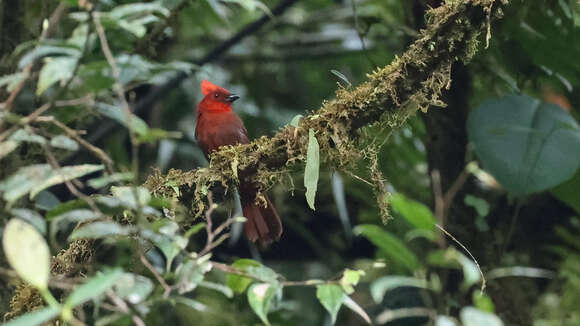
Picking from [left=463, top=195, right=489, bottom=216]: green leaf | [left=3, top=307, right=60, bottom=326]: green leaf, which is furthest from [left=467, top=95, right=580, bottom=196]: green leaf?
[left=3, top=307, right=60, bottom=326]: green leaf

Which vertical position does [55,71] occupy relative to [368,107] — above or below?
above

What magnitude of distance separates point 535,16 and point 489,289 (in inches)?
40.8

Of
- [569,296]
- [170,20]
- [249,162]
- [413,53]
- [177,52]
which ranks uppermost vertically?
[413,53]

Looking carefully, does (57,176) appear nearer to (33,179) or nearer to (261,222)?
(33,179)

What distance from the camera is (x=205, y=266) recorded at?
1.44m

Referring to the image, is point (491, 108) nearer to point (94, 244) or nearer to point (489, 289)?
point (489, 289)

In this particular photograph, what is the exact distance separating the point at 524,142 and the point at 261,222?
992mm

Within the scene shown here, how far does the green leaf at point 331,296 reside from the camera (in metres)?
1.46

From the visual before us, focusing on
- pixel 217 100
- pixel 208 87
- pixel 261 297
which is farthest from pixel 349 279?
pixel 208 87

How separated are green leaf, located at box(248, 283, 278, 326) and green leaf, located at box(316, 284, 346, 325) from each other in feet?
0.31

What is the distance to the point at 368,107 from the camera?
210 centimetres

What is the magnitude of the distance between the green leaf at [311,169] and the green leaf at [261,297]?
0.38 meters

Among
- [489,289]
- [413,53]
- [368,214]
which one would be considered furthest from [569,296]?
[413,53]

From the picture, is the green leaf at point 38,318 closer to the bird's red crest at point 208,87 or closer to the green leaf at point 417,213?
the green leaf at point 417,213
